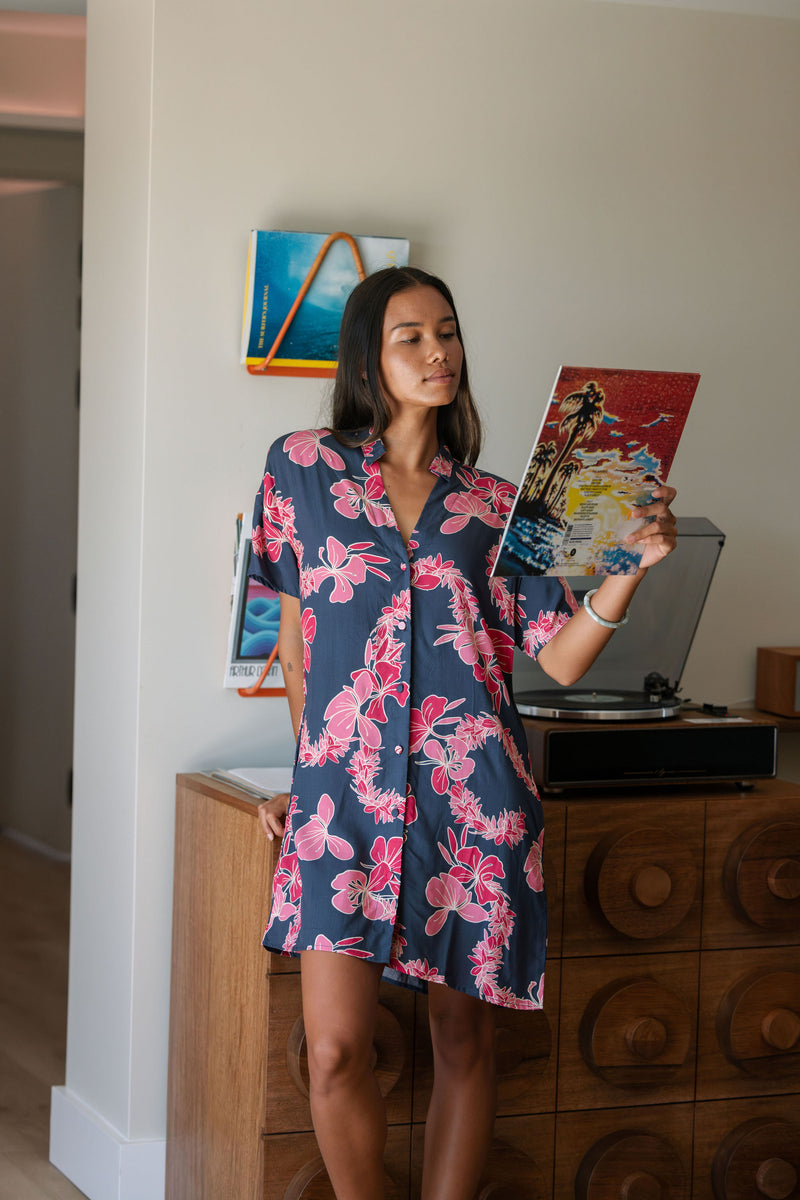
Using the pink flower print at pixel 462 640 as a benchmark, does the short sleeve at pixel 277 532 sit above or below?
above

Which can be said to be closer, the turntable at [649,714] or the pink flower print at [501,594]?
the pink flower print at [501,594]

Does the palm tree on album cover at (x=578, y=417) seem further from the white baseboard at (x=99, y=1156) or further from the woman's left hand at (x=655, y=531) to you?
the white baseboard at (x=99, y=1156)

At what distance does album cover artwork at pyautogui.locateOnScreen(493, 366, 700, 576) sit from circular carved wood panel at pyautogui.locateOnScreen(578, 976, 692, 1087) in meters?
0.85

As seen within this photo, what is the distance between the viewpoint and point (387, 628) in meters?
1.80

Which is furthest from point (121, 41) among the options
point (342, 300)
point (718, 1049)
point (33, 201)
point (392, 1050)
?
point (33, 201)

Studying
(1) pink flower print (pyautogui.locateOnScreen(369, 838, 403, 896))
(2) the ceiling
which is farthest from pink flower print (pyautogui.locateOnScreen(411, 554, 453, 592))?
(2) the ceiling

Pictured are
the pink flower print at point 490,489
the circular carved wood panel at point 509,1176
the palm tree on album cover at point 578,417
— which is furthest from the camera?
the circular carved wood panel at point 509,1176

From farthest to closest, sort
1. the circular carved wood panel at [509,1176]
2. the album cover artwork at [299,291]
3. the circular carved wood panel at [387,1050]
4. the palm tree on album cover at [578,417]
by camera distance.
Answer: the album cover artwork at [299,291], the circular carved wood panel at [509,1176], the circular carved wood panel at [387,1050], the palm tree on album cover at [578,417]

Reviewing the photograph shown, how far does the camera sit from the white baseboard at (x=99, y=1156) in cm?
247

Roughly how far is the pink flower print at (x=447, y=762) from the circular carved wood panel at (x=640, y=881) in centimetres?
52

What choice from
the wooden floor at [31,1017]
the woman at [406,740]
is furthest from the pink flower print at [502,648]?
the wooden floor at [31,1017]

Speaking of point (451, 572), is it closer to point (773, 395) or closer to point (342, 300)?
point (342, 300)

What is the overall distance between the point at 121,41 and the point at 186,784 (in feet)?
4.69

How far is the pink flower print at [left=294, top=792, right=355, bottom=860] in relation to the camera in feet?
5.81
